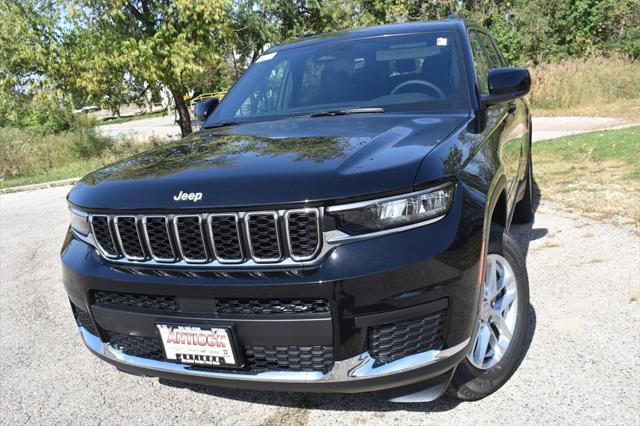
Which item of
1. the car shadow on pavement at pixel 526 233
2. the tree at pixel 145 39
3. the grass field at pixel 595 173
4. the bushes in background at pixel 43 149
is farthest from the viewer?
→ the bushes in background at pixel 43 149

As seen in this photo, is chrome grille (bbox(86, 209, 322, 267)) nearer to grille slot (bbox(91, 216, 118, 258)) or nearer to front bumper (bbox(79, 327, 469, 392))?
grille slot (bbox(91, 216, 118, 258))

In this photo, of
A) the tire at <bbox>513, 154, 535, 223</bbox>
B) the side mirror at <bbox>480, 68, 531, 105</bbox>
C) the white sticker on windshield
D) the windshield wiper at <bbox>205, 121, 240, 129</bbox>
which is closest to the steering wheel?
the side mirror at <bbox>480, 68, 531, 105</bbox>

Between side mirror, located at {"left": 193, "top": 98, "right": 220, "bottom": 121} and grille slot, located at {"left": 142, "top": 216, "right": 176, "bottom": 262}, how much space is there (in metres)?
1.97

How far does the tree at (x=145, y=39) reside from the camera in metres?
13.1

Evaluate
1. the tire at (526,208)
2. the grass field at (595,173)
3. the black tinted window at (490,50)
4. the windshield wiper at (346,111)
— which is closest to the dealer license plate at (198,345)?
the windshield wiper at (346,111)

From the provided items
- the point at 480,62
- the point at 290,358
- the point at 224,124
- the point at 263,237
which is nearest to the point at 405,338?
the point at 290,358

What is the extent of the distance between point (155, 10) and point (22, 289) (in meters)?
10.8

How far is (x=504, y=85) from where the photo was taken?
300cm

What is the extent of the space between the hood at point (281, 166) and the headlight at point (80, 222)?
0.18ft

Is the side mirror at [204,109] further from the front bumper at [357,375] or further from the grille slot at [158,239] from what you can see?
the front bumper at [357,375]

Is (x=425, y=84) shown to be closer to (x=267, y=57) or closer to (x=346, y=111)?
(x=346, y=111)

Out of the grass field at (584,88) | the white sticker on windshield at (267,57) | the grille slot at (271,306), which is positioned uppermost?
the white sticker on windshield at (267,57)

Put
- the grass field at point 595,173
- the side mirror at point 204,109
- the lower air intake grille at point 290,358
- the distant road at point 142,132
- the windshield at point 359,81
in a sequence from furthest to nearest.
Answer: the distant road at point 142,132
the grass field at point 595,173
the side mirror at point 204,109
the windshield at point 359,81
the lower air intake grille at point 290,358

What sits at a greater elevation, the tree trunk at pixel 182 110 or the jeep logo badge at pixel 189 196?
the jeep logo badge at pixel 189 196
